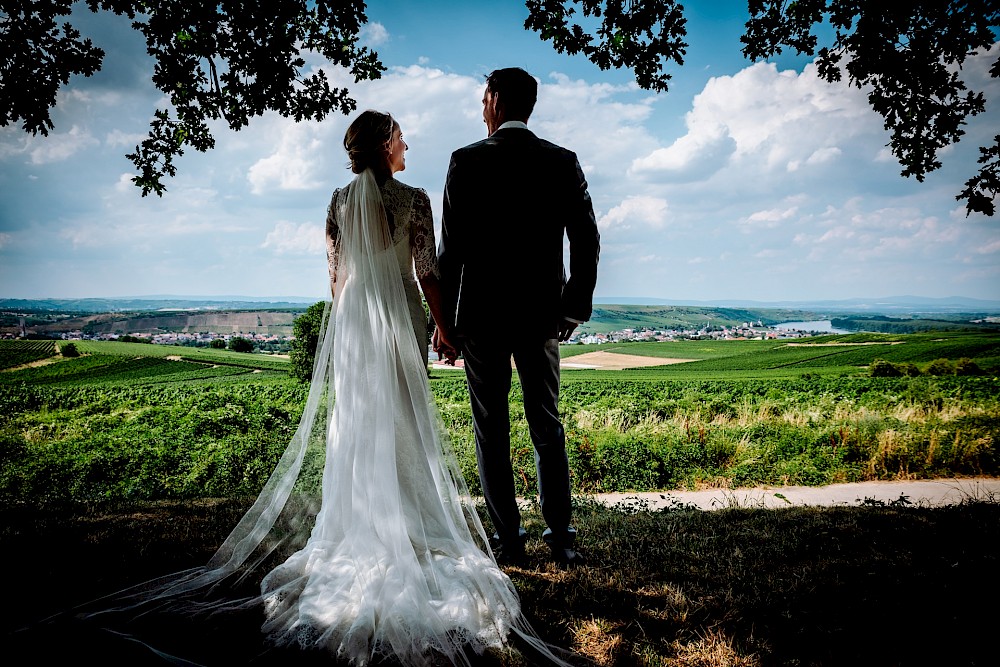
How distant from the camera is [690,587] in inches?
103

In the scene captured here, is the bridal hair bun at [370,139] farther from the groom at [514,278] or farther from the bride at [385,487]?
the groom at [514,278]

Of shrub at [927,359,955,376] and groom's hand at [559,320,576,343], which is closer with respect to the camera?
groom's hand at [559,320,576,343]

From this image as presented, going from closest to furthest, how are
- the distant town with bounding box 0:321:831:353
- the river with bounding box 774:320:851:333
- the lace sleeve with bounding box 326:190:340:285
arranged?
the lace sleeve with bounding box 326:190:340:285
the distant town with bounding box 0:321:831:353
the river with bounding box 774:320:851:333

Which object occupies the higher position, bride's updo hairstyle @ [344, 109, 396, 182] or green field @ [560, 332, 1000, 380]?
bride's updo hairstyle @ [344, 109, 396, 182]

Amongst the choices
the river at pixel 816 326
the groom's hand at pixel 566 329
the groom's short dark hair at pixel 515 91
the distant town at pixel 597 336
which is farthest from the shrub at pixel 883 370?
the groom's short dark hair at pixel 515 91

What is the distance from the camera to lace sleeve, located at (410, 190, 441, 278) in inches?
118

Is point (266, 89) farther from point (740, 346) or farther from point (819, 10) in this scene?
point (740, 346)

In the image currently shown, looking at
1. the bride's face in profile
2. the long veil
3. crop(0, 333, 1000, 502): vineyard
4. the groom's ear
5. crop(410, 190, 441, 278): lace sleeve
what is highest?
the groom's ear

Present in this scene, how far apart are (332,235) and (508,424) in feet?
5.19

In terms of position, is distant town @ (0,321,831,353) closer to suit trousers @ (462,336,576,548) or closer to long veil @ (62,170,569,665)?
suit trousers @ (462,336,576,548)

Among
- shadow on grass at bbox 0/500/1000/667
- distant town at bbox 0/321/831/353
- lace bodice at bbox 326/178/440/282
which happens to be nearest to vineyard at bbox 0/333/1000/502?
distant town at bbox 0/321/831/353

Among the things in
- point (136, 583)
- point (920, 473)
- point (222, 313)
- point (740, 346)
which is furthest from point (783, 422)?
point (740, 346)

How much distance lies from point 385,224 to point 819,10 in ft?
14.5

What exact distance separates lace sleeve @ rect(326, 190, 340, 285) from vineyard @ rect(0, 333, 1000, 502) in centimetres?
330
